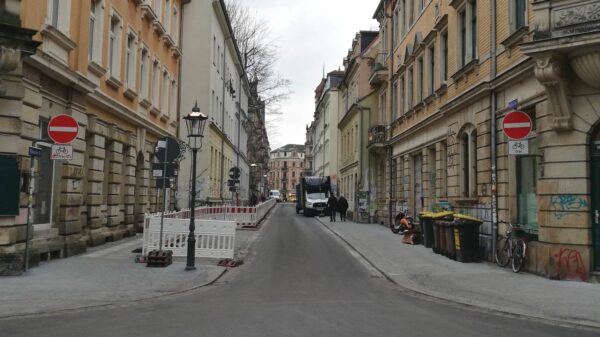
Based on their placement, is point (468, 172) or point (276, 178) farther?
point (276, 178)

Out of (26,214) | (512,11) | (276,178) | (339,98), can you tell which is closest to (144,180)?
(26,214)

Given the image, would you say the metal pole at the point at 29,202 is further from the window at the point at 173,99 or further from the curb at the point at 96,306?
the window at the point at 173,99

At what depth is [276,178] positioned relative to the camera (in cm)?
17112

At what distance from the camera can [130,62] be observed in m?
20.7

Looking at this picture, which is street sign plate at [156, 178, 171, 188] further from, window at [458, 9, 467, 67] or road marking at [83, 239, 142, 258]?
window at [458, 9, 467, 67]

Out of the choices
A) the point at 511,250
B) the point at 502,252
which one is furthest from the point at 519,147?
the point at 502,252

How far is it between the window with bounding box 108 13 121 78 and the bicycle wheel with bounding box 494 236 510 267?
13009 mm

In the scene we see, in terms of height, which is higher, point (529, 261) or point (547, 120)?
point (547, 120)

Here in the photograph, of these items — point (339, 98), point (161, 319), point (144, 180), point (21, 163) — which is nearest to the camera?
point (161, 319)

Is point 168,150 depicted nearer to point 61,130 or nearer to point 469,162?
point 61,130

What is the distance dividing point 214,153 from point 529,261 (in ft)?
91.4

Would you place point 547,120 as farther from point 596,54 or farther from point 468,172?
point 468,172

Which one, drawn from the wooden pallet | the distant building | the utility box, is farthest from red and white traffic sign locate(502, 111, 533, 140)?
the distant building

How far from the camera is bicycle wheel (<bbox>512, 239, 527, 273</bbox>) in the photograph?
41.9ft
